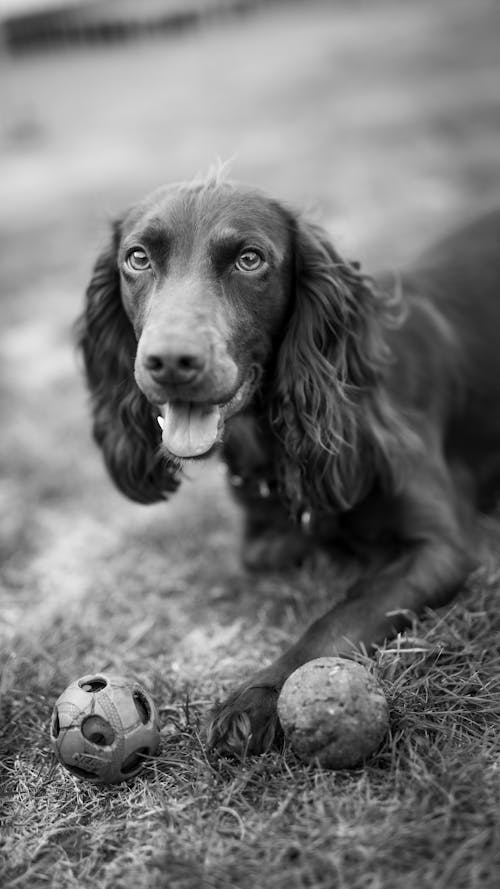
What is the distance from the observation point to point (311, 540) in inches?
130

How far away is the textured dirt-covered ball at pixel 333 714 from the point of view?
2.07m

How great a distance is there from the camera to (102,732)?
2.19 meters

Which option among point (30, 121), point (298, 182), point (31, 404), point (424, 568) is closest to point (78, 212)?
point (298, 182)

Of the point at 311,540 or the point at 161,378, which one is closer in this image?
the point at 161,378

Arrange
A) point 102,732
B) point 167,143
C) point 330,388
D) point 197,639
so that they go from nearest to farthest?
point 102,732 < point 330,388 < point 197,639 < point 167,143

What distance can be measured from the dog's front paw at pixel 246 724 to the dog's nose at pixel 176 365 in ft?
2.76

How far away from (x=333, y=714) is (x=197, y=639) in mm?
1041

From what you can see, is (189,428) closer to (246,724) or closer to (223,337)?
(223,337)

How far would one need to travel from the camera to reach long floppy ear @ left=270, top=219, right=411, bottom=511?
2.75m

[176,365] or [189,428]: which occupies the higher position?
[176,365]

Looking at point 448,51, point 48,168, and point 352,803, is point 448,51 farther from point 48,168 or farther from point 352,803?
point 352,803

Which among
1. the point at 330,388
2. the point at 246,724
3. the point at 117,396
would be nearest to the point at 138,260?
the point at 117,396

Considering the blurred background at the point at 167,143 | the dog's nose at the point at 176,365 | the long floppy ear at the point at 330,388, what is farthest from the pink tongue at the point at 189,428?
the blurred background at the point at 167,143

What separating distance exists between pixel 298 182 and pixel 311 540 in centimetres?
508
